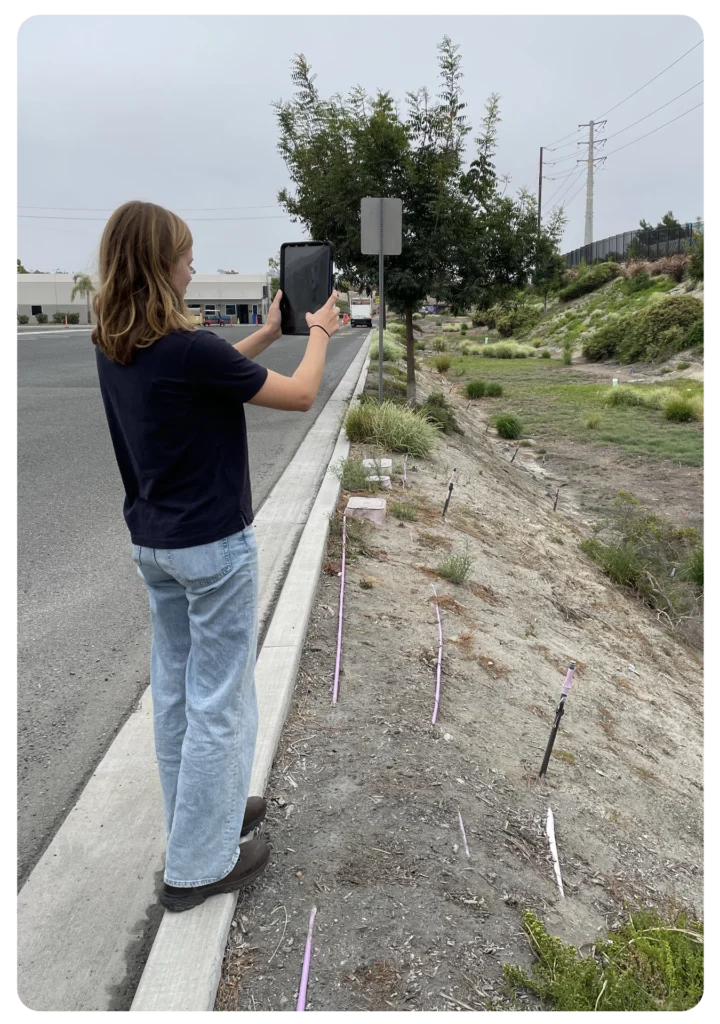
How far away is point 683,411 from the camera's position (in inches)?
696

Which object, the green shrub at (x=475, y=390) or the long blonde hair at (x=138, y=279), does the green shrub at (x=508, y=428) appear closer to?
the green shrub at (x=475, y=390)

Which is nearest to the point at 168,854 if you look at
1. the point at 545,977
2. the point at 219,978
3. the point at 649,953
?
the point at 219,978

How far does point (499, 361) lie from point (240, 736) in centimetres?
3368

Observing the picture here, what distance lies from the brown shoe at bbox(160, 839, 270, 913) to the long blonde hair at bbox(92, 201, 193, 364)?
1.53 metres

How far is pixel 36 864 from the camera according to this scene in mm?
2727

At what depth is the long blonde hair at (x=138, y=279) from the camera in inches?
80.6

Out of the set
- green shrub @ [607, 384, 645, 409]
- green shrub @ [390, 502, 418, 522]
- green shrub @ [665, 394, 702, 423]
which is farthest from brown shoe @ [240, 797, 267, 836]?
green shrub @ [607, 384, 645, 409]

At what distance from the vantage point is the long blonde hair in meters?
2.05

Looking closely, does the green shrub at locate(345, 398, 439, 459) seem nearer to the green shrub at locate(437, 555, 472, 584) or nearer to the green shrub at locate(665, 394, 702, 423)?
the green shrub at locate(437, 555, 472, 584)

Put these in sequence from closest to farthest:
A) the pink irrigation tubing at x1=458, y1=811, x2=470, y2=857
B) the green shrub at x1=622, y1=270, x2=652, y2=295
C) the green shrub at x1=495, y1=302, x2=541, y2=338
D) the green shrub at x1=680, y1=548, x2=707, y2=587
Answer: the pink irrigation tubing at x1=458, y1=811, x2=470, y2=857 < the green shrub at x1=680, y1=548, x2=707, y2=587 < the green shrub at x1=622, y1=270, x2=652, y2=295 < the green shrub at x1=495, y1=302, x2=541, y2=338

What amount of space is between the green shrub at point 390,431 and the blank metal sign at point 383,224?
1.95 metres

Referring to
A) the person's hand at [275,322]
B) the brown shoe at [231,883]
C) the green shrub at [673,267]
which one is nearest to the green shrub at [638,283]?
the green shrub at [673,267]

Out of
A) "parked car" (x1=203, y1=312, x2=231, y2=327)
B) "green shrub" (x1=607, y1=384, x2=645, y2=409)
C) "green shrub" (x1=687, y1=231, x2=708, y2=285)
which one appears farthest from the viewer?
"green shrub" (x1=687, y1=231, x2=708, y2=285)

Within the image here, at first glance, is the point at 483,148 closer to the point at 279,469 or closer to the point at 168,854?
the point at 279,469
